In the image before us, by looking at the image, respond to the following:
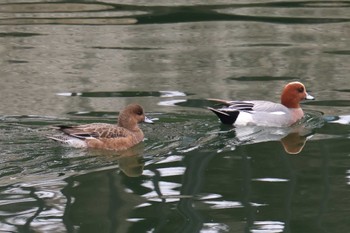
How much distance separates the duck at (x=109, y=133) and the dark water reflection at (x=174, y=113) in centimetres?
12

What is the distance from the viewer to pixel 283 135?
34.9 feet

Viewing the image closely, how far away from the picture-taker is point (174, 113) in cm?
1102

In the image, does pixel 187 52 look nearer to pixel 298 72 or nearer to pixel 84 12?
pixel 298 72

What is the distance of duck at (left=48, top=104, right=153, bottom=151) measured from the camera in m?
9.75

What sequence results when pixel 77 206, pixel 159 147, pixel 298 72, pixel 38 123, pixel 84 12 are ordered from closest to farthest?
pixel 77 206
pixel 159 147
pixel 38 123
pixel 298 72
pixel 84 12

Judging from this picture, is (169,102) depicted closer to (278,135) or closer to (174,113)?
(174,113)

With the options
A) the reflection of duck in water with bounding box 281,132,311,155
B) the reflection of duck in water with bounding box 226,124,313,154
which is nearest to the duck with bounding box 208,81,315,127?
the reflection of duck in water with bounding box 226,124,313,154

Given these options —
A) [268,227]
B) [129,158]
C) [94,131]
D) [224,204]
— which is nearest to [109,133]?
[94,131]

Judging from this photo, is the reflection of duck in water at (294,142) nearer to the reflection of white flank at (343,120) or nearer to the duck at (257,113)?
the duck at (257,113)

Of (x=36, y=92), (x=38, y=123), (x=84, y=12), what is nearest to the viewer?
(x=38, y=123)

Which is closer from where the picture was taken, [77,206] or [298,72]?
[77,206]

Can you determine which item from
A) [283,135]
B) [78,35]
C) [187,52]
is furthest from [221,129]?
[78,35]

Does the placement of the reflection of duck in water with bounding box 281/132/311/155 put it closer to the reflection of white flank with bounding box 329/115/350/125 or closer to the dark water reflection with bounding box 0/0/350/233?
the dark water reflection with bounding box 0/0/350/233

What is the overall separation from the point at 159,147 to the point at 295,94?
7.11 feet
